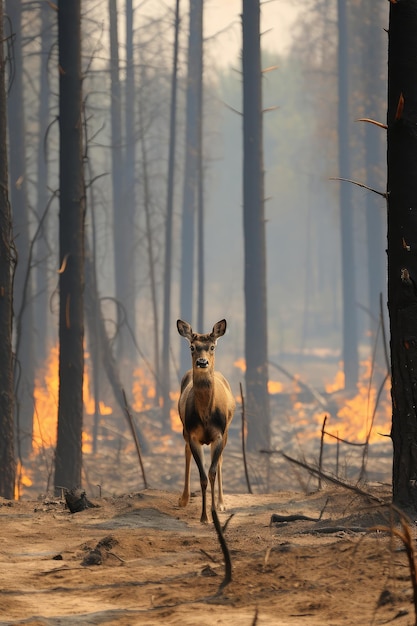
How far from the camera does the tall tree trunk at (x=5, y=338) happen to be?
43.9 ft

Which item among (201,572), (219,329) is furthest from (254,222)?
(201,572)

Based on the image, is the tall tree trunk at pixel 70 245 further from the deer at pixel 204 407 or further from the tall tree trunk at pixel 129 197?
the tall tree trunk at pixel 129 197

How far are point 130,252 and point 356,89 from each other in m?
12.5

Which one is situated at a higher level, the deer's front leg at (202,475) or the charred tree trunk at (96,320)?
the charred tree trunk at (96,320)

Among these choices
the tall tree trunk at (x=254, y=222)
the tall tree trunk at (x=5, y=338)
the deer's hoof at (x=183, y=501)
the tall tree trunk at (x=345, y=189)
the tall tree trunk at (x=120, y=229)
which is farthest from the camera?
the tall tree trunk at (x=345, y=189)

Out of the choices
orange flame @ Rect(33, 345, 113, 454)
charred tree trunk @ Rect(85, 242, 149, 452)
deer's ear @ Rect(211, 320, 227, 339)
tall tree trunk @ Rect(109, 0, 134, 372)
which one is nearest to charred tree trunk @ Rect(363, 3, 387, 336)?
tall tree trunk @ Rect(109, 0, 134, 372)

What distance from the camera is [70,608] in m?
6.56

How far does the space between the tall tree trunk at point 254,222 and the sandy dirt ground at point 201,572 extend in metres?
15.1

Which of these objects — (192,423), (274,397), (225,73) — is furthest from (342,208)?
(225,73)

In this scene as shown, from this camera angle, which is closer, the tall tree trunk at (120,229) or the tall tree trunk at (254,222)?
the tall tree trunk at (254,222)

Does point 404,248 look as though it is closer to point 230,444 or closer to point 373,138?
point 230,444

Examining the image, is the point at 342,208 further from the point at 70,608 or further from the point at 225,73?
the point at 225,73

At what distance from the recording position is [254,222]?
2575 centimetres

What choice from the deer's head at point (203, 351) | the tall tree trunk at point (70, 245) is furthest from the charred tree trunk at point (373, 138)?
the deer's head at point (203, 351)
